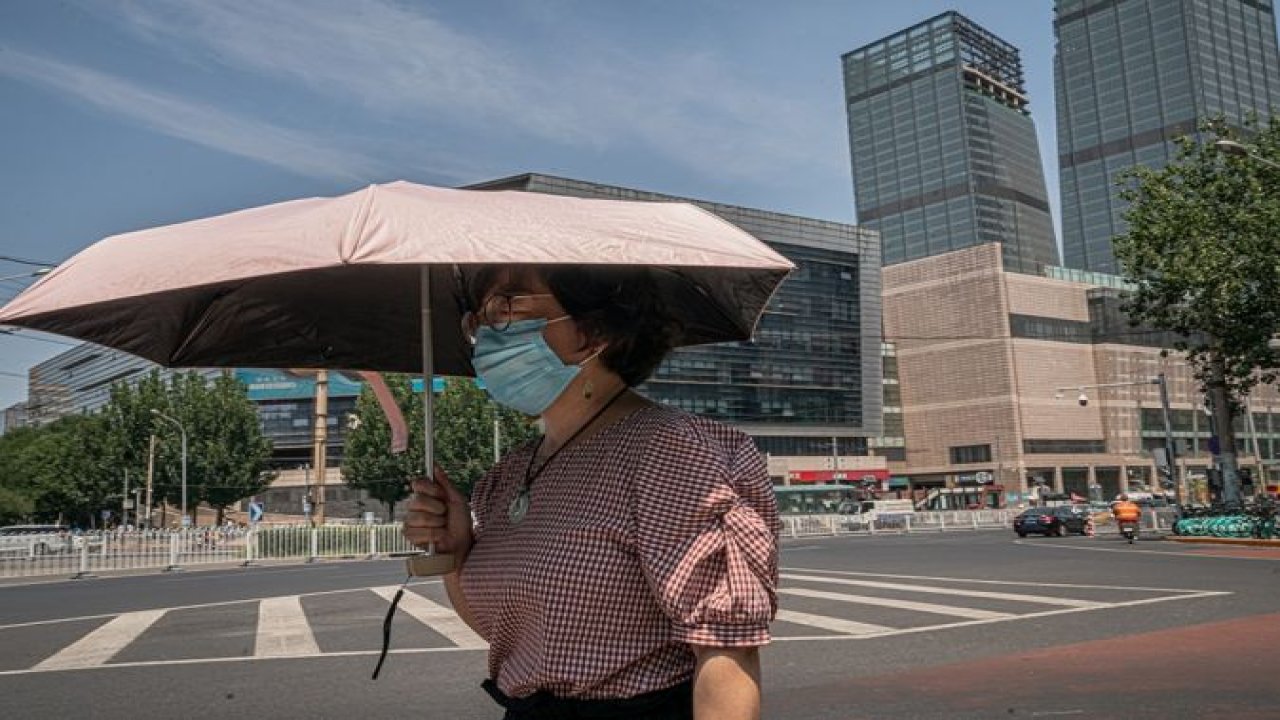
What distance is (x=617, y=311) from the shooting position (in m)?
2.04

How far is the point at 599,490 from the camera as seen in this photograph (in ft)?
5.79

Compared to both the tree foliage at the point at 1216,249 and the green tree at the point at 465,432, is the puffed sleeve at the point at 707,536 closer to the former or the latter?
the tree foliage at the point at 1216,249

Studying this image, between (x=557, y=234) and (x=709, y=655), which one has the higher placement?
(x=557, y=234)

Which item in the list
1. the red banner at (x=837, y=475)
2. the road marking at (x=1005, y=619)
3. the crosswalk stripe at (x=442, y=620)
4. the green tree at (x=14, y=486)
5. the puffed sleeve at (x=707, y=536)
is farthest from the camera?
the red banner at (x=837, y=475)

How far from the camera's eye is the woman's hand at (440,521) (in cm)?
219

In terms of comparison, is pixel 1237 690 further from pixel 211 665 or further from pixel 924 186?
pixel 924 186

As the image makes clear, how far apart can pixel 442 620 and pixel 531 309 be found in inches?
410

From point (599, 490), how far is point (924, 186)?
204 metres

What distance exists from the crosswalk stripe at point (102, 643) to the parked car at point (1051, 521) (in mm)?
28807

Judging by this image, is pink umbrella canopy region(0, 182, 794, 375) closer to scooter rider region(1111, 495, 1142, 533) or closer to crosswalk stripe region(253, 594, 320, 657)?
crosswalk stripe region(253, 594, 320, 657)

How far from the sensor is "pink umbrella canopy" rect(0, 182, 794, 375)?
5.97 feet

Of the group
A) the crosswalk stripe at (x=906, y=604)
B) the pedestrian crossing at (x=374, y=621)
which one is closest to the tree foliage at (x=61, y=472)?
the pedestrian crossing at (x=374, y=621)

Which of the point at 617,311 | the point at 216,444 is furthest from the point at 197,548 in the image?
the point at 617,311

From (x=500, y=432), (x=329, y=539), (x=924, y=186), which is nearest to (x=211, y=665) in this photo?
(x=329, y=539)
